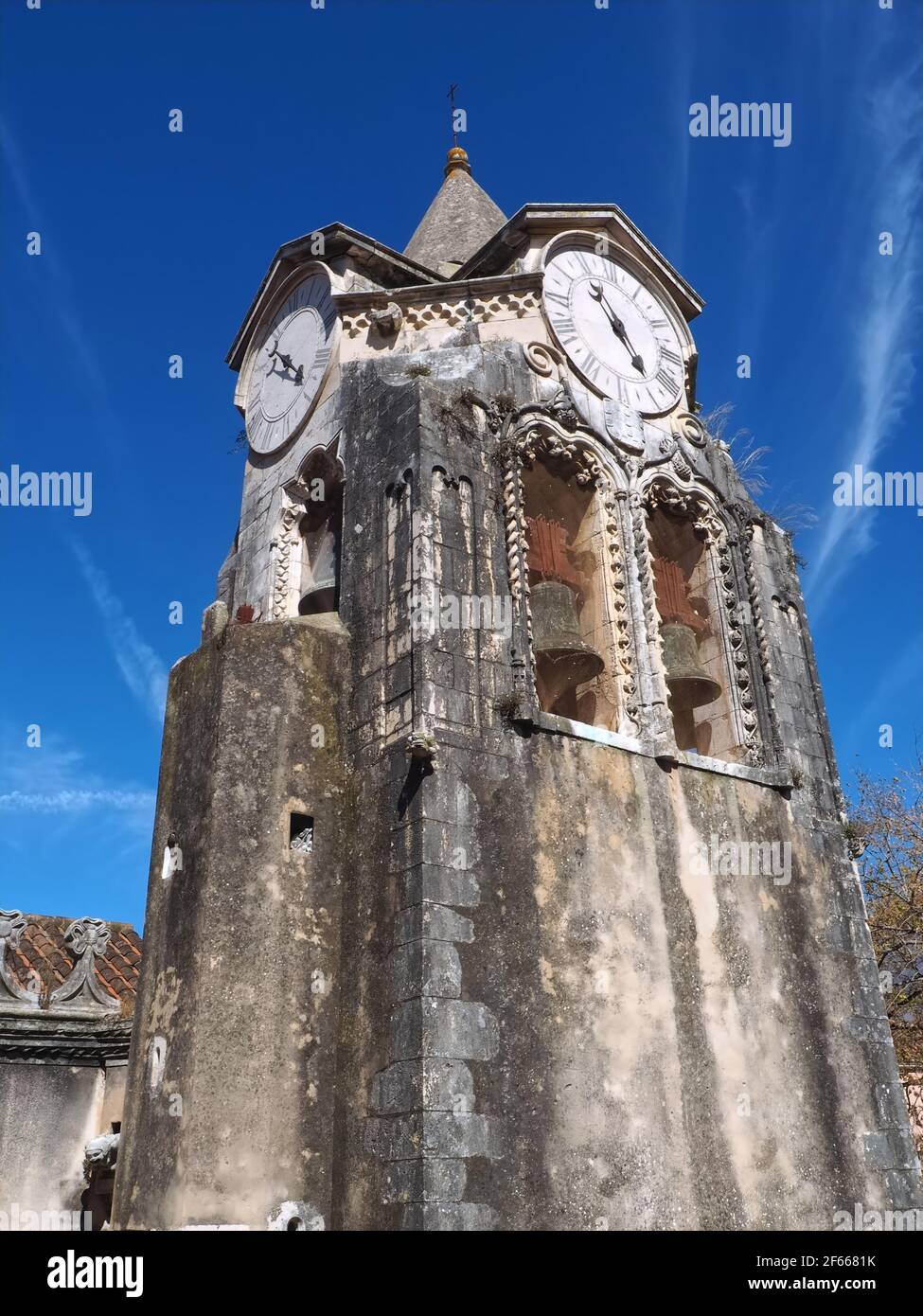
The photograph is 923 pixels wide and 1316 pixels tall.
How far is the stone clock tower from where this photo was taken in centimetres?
761

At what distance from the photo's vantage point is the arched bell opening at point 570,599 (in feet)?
32.9

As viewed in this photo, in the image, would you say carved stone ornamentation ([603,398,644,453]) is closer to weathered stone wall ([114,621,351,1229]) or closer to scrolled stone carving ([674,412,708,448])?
scrolled stone carving ([674,412,708,448])

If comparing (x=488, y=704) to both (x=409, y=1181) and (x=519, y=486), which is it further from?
(x=409, y=1181)

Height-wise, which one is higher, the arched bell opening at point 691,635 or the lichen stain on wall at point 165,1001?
the arched bell opening at point 691,635

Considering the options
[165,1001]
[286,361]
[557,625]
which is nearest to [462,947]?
[165,1001]

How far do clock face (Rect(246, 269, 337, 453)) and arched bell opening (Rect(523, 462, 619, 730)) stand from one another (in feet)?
8.31

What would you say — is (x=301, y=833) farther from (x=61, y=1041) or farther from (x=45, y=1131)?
(x=45, y=1131)

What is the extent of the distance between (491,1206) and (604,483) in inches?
246

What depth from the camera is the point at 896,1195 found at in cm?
927

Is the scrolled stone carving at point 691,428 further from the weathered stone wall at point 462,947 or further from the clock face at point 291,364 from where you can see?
the clock face at point 291,364

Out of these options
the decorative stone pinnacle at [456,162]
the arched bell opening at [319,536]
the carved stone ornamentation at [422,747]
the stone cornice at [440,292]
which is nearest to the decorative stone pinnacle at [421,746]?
the carved stone ornamentation at [422,747]

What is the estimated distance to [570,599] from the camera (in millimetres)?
10375

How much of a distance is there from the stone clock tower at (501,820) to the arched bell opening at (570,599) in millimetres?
37

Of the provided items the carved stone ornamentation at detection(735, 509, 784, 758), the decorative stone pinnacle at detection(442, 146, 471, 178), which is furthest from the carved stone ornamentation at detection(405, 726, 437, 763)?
the decorative stone pinnacle at detection(442, 146, 471, 178)
